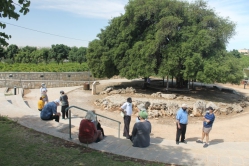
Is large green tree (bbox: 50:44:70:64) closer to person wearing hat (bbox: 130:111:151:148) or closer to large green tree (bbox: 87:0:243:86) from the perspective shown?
large green tree (bbox: 87:0:243:86)

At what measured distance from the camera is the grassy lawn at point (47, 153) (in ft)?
17.2

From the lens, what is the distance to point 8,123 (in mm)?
8352

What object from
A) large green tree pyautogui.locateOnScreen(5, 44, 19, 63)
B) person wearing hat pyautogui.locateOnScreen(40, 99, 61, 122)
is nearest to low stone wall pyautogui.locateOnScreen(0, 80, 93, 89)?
person wearing hat pyautogui.locateOnScreen(40, 99, 61, 122)

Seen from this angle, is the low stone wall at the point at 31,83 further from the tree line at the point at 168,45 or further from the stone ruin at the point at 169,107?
the stone ruin at the point at 169,107

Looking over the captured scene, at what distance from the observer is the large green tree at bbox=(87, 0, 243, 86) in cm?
1917

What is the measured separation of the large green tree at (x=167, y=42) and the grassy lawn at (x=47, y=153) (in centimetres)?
1416

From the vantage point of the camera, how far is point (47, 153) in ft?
18.7

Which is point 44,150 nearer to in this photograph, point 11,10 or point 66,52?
point 11,10

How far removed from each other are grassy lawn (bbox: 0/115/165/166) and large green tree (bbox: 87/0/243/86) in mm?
14164

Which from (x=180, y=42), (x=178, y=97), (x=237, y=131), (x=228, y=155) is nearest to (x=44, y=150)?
(x=228, y=155)

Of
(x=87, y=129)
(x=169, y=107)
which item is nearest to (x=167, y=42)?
(x=169, y=107)

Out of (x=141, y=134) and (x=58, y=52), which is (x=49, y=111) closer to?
(x=141, y=134)

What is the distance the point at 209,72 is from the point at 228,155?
13126 mm

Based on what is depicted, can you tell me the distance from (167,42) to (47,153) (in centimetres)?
1749
